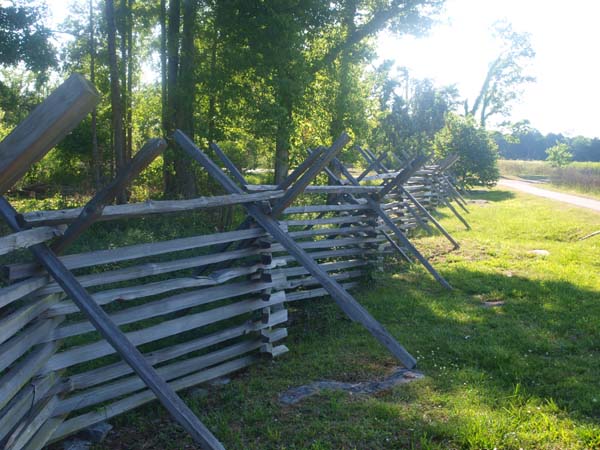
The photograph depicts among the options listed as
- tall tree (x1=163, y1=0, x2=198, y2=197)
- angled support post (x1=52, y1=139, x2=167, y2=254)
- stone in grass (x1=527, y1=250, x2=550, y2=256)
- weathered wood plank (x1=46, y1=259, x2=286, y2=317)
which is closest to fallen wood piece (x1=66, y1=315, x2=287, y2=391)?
weathered wood plank (x1=46, y1=259, x2=286, y2=317)

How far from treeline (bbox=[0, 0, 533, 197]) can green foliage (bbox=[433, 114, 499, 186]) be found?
795 centimetres

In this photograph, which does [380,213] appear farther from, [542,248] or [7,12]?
[7,12]

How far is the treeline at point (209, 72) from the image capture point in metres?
13.0

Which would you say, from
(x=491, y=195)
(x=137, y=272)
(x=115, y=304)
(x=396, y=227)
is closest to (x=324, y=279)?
(x=137, y=272)

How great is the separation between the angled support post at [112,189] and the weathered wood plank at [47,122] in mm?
852

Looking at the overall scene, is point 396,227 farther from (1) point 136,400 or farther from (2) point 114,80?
(2) point 114,80

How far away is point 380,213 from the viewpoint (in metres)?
8.42

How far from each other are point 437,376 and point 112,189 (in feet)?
10.7

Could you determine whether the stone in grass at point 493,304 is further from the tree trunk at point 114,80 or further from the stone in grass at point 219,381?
the tree trunk at point 114,80

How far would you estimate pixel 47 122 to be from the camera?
1861 mm

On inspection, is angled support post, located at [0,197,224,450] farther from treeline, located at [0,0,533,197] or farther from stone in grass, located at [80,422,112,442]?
treeline, located at [0,0,533,197]

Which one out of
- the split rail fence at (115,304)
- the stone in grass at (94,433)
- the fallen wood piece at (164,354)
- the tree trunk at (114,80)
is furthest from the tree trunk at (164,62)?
the stone in grass at (94,433)

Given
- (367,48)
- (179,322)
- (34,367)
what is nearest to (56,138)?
(34,367)

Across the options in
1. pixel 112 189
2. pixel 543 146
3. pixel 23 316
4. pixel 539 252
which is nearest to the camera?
pixel 112 189
